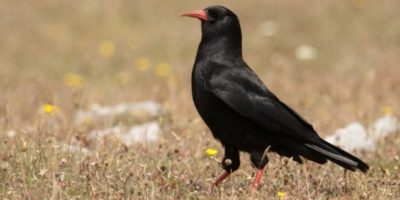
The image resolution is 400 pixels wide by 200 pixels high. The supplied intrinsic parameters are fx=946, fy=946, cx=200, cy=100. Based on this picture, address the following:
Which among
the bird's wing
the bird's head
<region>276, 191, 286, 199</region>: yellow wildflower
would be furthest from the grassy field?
the bird's head

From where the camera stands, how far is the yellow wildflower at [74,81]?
1351cm

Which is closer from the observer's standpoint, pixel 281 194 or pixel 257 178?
pixel 281 194

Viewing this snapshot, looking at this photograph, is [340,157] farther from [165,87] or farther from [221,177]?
[165,87]

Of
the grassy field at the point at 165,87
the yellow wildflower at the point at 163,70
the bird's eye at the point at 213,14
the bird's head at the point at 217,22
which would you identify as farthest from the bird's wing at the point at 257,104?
the yellow wildflower at the point at 163,70

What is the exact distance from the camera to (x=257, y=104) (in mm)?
6781

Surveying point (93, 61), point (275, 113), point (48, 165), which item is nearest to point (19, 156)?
point (48, 165)

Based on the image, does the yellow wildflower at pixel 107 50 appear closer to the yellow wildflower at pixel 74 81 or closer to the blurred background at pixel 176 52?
the blurred background at pixel 176 52

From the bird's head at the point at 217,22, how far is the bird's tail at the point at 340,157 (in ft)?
3.66

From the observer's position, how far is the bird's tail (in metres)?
6.50

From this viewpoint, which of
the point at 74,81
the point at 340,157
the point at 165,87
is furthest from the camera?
the point at 74,81

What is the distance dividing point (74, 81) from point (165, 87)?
1.60 m

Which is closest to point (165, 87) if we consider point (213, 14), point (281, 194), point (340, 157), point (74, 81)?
point (74, 81)

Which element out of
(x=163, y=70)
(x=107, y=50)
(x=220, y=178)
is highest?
(x=107, y=50)

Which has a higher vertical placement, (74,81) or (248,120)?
(74,81)
